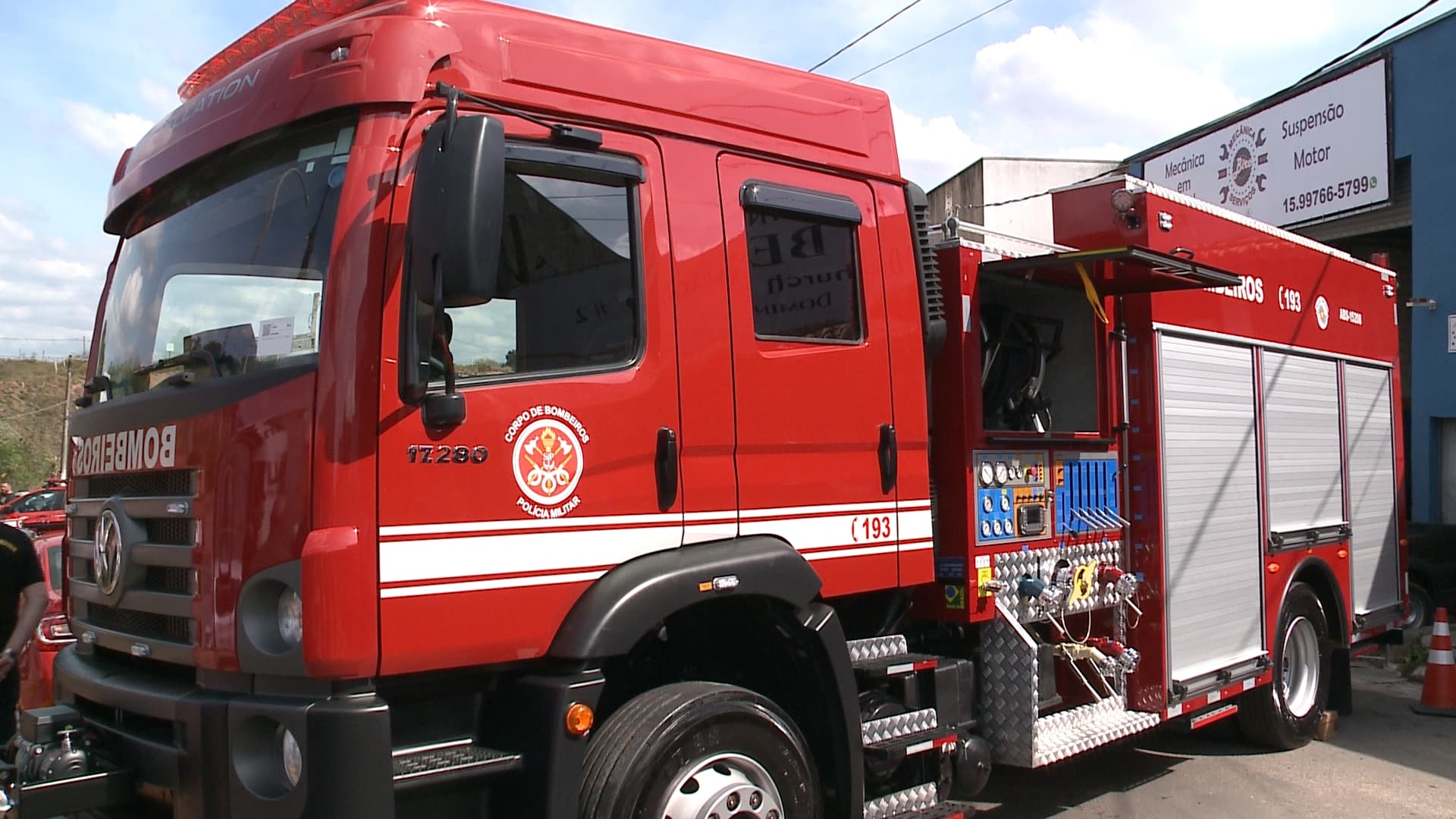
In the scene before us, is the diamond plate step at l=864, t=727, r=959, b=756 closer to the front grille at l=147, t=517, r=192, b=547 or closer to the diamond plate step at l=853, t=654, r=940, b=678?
the diamond plate step at l=853, t=654, r=940, b=678

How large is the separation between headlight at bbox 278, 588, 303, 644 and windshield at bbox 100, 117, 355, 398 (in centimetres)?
65

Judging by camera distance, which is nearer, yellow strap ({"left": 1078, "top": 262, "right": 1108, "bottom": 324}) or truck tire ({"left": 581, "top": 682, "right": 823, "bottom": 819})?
truck tire ({"left": 581, "top": 682, "right": 823, "bottom": 819})

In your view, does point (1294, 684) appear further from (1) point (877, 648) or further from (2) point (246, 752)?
(2) point (246, 752)

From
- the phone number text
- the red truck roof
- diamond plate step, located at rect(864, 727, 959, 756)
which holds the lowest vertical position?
diamond plate step, located at rect(864, 727, 959, 756)

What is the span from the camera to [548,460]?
139 inches

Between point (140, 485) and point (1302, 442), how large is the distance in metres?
6.83

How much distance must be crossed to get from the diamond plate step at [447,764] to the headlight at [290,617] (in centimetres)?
31

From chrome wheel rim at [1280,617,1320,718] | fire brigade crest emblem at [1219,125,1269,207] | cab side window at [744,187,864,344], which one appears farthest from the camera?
fire brigade crest emblem at [1219,125,1269,207]

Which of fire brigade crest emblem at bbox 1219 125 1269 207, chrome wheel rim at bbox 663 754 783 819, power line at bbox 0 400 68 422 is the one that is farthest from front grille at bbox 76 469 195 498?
power line at bbox 0 400 68 422

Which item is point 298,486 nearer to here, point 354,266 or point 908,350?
point 354,266

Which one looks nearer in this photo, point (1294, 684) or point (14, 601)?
point (14, 601)

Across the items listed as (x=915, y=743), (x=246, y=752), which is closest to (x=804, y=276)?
(x=915, y=743)

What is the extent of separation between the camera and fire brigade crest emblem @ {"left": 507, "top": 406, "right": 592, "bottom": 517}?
3.48 metres

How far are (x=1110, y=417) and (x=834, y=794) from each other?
2794mm
